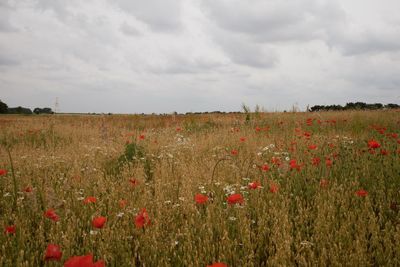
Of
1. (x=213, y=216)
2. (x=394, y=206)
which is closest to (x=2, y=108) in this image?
(x=213, y=216)

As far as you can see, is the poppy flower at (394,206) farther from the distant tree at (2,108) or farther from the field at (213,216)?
the distant tree at (2,108)

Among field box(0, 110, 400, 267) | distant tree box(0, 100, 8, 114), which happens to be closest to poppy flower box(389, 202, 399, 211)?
field box(0, 110, 400, 267)

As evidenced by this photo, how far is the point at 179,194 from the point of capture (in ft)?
11.6

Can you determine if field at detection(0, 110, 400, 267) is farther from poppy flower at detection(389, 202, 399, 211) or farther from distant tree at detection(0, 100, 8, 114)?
distant tree at detection(0, 100, 8, 114)

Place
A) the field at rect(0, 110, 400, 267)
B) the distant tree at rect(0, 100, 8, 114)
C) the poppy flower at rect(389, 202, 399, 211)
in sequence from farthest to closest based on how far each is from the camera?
the distant tree at rect(0, 100, 8, 114) → the poppy flower at rect(389, 202, 399, 211) → the field at rect(0, 110, 400, 267)

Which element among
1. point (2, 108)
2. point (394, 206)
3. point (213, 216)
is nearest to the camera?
point (213, 216)

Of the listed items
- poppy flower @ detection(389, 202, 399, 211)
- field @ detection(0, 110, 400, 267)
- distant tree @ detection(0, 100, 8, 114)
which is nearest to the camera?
field @ detection(0, 110, 400, 267)

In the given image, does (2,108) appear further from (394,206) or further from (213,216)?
(394,206)

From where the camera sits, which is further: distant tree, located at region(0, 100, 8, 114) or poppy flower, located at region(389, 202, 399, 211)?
distant tree, located at region(0, 100, 8, 114)

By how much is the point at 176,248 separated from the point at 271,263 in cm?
84

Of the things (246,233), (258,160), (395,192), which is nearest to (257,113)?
(258,160)

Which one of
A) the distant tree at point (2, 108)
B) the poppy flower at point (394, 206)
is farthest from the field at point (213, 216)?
the distant tree at point (2, 108)

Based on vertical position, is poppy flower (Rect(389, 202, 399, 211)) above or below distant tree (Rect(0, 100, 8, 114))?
below

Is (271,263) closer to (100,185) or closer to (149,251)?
(149,251)
